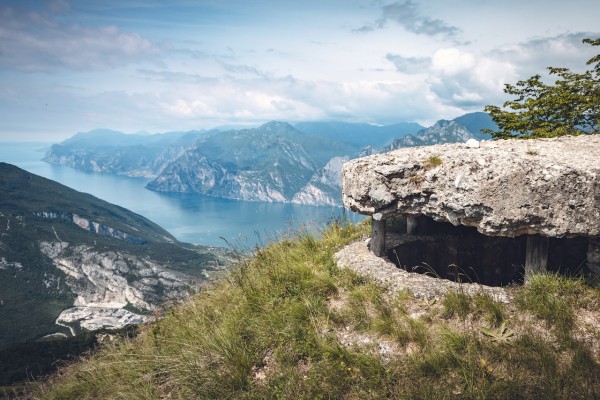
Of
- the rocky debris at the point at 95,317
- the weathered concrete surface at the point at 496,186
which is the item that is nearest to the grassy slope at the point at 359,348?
the weathered concrete surface at the point at 496,186

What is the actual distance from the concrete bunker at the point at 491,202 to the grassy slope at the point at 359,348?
0.92 m

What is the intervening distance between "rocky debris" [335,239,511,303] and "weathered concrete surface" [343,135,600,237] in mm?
1089

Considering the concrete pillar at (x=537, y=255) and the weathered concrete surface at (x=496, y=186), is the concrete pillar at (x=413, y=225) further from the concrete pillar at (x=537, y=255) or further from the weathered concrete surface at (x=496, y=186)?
the concrete pillar at (x=537, y=255)

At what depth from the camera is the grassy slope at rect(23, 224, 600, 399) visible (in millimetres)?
4762

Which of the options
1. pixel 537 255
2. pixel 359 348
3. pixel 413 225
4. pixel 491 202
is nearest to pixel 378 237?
pixel 413 225

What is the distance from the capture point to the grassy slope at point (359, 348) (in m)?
4.76

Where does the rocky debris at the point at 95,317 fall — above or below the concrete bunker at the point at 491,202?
below

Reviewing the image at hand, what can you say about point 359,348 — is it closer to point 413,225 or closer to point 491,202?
point 491,202

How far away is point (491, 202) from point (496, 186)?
0.31 m

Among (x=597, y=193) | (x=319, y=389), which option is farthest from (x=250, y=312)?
(x=597, y=193)

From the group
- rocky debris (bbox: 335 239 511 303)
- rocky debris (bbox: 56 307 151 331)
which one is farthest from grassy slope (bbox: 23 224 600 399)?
rocky debris (bbox: 56 307 151 331)

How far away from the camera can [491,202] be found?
22.1ft

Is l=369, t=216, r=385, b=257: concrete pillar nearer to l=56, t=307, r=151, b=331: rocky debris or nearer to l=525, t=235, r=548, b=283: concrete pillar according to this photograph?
l=525, t=235, r=548, b=283: concrete pillar

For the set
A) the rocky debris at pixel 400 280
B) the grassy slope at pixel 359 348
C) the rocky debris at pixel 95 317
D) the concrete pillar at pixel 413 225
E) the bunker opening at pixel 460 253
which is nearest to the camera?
the grassy slope at pixel 359 348
